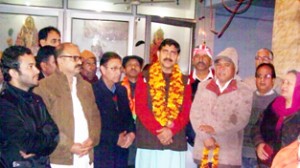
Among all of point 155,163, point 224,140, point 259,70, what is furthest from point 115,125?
point 259,70

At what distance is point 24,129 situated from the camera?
79.2 inches

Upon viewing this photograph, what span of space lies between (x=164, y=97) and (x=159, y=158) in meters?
0.48

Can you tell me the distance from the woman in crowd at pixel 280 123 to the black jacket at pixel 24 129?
1527 mm

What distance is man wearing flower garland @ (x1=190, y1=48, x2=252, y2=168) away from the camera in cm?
287

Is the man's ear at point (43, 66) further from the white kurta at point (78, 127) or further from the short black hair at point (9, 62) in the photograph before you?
the short black hair at point (9, 62)

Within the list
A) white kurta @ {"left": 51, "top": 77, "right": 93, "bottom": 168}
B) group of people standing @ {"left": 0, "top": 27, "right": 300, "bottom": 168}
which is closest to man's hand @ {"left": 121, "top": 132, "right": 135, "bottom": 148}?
group of people standing @ {"left": 0, "top": 27, "right": 300, "bottom": 168}

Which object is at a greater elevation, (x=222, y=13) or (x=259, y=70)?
(x=222, y=13)

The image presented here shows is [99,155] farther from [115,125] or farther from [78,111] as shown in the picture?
[78,111]

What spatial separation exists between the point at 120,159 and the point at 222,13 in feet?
16.9

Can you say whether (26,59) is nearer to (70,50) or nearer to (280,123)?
(70,50)

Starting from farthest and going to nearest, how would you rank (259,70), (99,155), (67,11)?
(67,11) → (259,70) → (99,155)

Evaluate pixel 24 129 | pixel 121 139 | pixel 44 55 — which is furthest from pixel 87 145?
pixel 44 55

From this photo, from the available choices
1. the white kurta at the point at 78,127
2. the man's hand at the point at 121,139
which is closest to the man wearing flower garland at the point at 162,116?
the man's hand at the point at 121,139

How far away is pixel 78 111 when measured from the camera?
2.52 metres
